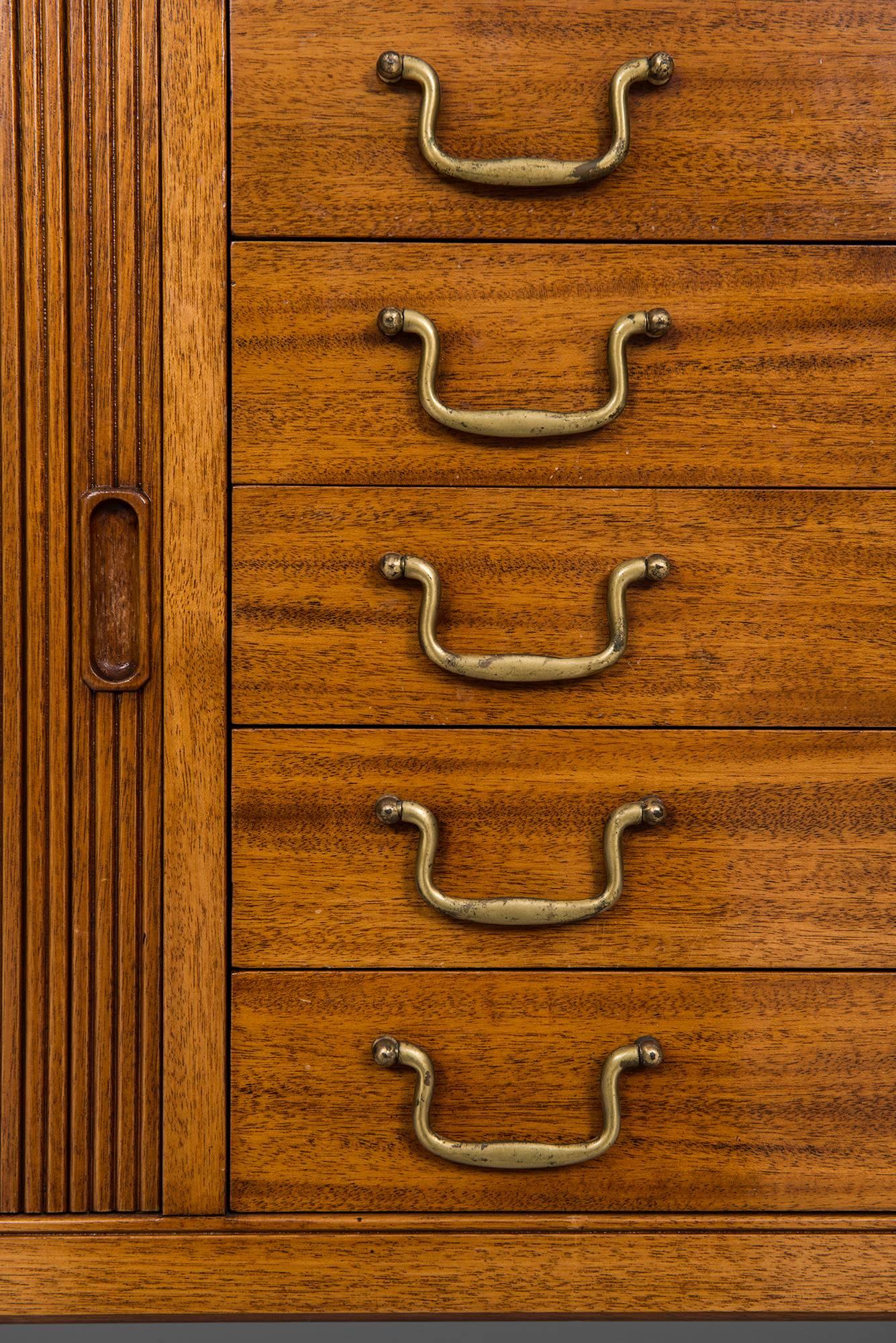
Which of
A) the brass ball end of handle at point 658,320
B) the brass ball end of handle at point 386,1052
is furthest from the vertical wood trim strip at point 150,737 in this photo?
the brass ball end of handle at point 658,320

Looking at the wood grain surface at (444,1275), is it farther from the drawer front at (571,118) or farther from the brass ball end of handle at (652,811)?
the drawer front at (571,118)

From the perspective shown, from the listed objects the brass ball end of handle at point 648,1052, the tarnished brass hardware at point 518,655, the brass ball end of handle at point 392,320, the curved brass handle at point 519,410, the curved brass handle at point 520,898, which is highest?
the brass ball end of handle at point 392,320

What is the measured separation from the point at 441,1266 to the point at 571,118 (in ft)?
1.91

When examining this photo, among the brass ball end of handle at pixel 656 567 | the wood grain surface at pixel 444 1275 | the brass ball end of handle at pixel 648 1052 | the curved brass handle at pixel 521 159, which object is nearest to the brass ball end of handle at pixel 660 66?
the curved brass handle at pixel 521 159

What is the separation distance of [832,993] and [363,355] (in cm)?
40

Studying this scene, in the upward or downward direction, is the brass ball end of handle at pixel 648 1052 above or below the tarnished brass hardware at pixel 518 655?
below

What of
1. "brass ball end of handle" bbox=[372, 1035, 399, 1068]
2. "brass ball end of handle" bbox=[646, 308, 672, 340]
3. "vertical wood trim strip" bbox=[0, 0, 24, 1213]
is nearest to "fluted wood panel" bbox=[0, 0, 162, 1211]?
"vertical wood trim strip" bbox=[0, 0, 24, 1213]

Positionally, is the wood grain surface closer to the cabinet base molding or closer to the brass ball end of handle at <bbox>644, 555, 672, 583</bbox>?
the cabinet base molding

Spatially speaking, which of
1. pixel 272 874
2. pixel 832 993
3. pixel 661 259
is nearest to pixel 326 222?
pixel 661 259

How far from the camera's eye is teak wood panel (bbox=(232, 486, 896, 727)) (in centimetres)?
63

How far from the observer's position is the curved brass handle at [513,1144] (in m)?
0.62

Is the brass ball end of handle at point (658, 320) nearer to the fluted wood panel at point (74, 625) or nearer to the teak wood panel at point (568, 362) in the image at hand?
the teak wood panel at point (568, 362)

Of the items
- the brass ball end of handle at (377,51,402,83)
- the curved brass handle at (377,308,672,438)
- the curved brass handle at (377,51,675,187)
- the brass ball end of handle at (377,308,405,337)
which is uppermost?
the brass ball end of handle at (377,51,402,83)

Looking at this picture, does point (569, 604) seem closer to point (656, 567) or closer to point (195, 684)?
point (656, 567)
